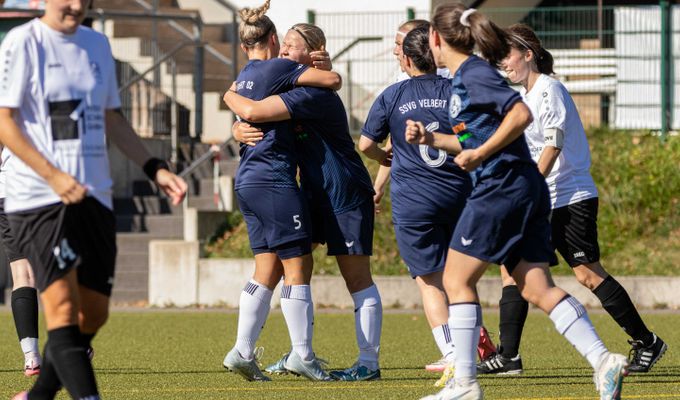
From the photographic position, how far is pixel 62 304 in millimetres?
5441

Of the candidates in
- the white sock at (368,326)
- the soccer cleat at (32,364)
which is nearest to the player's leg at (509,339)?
the white sock at (368,326)

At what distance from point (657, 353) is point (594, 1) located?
62.5 ft

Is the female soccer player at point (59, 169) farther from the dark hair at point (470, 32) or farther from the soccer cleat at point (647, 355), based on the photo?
the soccer cleat at point (647, 355)

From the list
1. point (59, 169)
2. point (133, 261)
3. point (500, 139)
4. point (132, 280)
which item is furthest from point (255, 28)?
point (133, 261)

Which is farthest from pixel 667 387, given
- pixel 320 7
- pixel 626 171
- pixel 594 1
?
pixel 594 1

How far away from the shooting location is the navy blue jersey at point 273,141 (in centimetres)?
806

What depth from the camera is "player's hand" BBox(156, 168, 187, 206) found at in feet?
18.3

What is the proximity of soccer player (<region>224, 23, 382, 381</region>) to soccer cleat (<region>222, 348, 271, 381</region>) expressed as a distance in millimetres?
454

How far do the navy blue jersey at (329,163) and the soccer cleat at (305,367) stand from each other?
2.87ft

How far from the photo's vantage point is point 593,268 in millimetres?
8672

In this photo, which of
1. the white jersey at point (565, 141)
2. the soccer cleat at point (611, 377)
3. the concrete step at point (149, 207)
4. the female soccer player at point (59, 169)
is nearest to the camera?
the female soccer player at point (59, 169)

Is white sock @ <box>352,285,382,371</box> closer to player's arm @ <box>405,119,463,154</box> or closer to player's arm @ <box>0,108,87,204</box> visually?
player's arm @ <box>405,119,463,154</box>

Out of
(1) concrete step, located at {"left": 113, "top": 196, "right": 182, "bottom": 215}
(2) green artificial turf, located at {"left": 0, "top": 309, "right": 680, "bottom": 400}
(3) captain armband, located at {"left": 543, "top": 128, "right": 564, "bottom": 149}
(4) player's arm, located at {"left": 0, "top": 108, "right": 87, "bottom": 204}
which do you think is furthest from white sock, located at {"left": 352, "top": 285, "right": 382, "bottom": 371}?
(1) concrete step, located at {"left": 113, "top": 196, "right": 182, "bottom": 215}

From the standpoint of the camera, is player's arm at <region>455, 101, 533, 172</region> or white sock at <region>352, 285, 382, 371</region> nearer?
player's arm at <region>455, 101, 533, 172</region>
